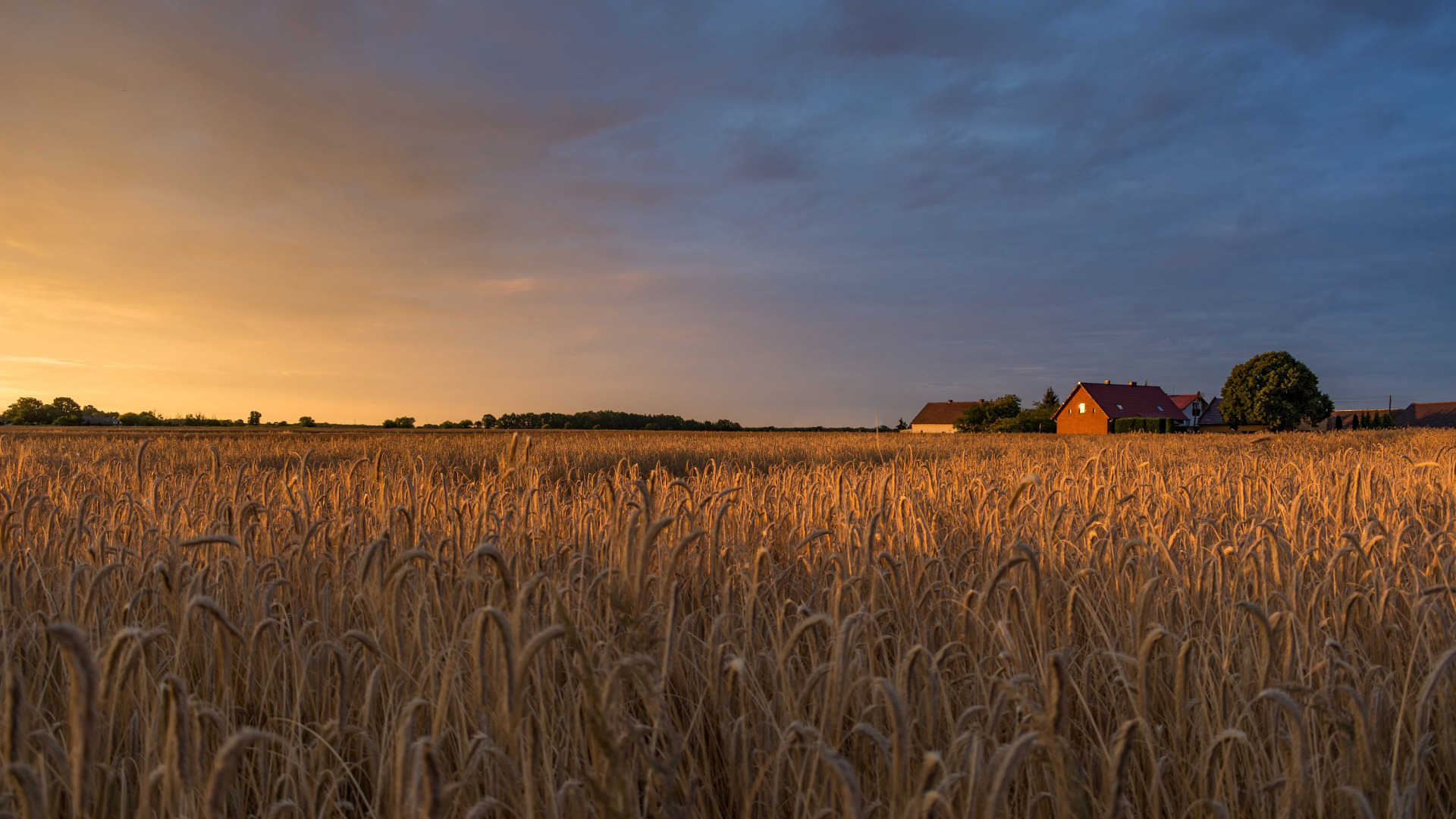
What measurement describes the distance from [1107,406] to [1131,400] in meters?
4.97

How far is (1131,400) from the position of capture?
234 feet

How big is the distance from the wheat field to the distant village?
194ft

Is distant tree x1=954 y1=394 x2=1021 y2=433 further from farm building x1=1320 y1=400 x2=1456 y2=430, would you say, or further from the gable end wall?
farm building x1=1320 y1=400 x2=1456 y2=430

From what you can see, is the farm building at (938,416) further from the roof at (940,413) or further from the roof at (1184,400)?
the roof at (1184,400)

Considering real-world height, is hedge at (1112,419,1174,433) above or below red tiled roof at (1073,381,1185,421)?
below

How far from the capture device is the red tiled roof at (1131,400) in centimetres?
6856

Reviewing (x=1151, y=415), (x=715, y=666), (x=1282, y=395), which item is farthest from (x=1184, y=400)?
(x=715, y=666)

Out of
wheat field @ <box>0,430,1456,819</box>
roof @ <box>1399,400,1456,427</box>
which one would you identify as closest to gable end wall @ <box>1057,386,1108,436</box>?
roof @ <box>1399,400,1456,427</box>

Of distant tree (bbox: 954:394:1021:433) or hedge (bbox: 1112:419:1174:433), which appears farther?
distant tree (bbox: 954:394:1021:433)

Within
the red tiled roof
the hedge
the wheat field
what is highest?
the red tiled roof

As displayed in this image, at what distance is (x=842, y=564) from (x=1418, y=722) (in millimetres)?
2202

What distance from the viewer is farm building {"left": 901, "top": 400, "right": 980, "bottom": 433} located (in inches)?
3568

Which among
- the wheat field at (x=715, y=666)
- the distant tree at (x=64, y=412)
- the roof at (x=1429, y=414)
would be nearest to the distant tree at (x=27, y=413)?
the distant tree at (x=64, y=412)

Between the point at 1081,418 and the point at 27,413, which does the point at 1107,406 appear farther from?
the point at 27,413
